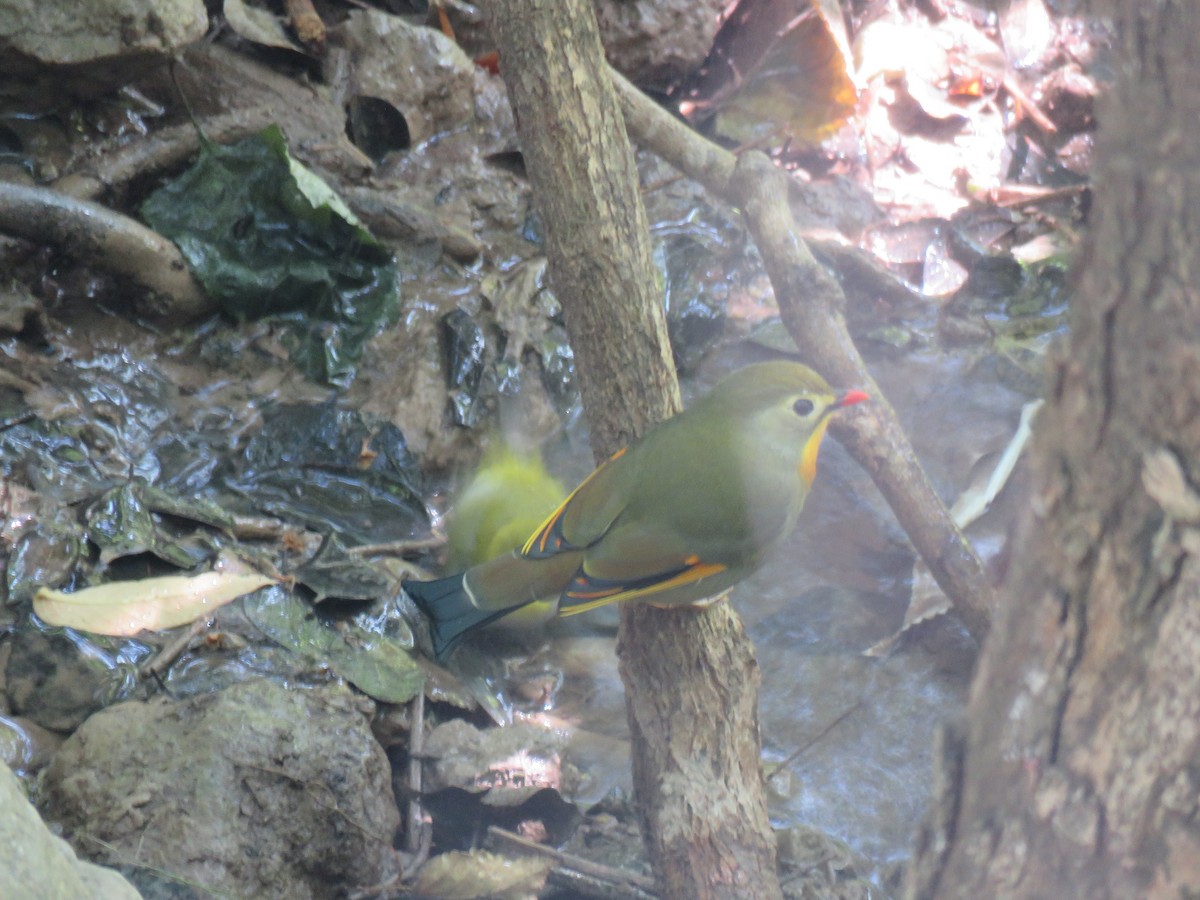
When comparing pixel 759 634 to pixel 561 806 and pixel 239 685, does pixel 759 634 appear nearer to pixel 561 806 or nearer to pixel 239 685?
pixel 561 806

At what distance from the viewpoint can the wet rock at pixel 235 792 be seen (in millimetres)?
2158

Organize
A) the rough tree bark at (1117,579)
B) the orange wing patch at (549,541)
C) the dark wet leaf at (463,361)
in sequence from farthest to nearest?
the dark wet leaf at (463,361)
the orange wing patch at (549,541)
the rough tree bark at (1117,579)

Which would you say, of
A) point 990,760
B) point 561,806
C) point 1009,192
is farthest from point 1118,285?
point 1009,192

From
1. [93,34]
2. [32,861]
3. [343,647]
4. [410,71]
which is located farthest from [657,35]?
[32,861]

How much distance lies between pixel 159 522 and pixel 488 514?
3.16 feet

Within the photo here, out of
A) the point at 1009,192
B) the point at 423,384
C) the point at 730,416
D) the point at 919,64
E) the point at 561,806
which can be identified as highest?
the point at 919,64

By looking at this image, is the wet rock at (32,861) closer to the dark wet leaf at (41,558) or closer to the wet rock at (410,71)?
the dark wet leaf at (41,558)

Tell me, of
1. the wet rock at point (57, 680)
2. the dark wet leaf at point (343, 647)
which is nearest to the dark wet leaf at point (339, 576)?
the dark wet leaf at point (343, 647)

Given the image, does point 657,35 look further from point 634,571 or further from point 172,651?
point 172,651

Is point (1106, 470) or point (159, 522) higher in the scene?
point (1106, 470)

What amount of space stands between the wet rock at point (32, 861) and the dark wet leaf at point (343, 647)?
4.38ft

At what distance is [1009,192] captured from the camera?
15.2 feet

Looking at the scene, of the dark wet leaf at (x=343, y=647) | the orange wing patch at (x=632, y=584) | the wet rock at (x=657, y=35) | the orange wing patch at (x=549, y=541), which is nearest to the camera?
the orange wing patch at (x=632, y=584)

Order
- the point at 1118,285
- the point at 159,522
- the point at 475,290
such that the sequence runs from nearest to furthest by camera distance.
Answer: the point at 1118,285
the point at 159,522
the point at 475,290
